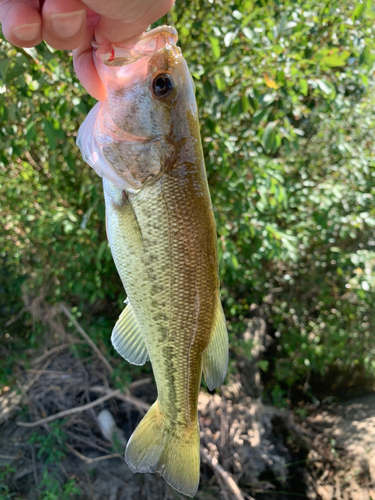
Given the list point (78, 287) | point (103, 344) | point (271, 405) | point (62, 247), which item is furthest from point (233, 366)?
point (62, 247)

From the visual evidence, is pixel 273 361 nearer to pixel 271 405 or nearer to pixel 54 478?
pixel 271 405

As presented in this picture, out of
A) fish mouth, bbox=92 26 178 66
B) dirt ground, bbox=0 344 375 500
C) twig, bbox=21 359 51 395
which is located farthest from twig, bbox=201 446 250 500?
fish mouth, bbox=92 26 178 66

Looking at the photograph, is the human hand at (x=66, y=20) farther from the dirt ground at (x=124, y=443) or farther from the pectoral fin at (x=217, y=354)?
the dirt ground at (x=124, y=443)

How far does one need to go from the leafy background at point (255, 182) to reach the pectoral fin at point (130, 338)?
95 cm

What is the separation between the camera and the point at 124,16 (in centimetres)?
87

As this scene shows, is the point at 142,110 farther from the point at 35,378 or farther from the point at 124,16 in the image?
the point at 35,378

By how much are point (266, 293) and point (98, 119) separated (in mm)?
3564

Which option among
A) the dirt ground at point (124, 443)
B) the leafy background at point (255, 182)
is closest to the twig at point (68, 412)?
the dirt ground at point (124, 443)

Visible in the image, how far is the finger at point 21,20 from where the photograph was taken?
3.04 ft

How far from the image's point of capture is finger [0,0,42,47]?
3.04ft

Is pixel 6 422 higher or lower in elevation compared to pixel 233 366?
higher

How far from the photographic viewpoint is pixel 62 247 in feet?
9.03

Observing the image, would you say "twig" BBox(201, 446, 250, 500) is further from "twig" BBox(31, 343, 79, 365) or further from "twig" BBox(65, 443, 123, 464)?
"twig" BBox(31, 343, 79, 365)

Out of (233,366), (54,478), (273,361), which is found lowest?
(273,361)
